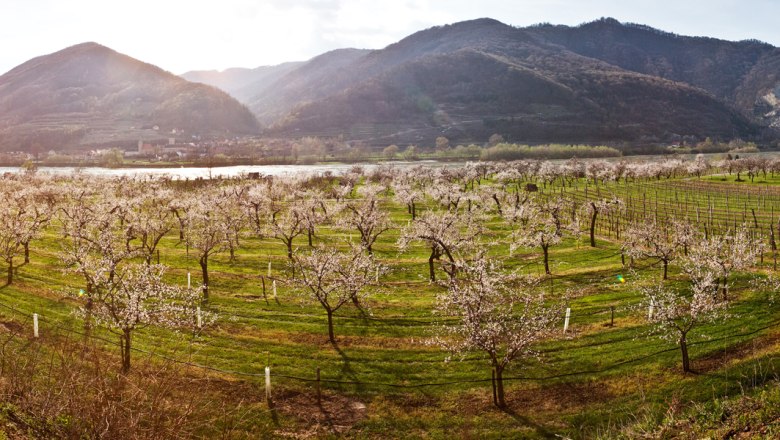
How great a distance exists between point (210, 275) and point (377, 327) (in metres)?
20.6

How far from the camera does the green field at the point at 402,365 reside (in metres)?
21.5

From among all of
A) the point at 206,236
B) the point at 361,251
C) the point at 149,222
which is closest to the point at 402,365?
the point at 361,251

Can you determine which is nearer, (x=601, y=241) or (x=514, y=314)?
(x=514, y=314)

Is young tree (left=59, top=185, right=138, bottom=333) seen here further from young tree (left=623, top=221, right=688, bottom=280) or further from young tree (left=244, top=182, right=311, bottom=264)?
young tree (left=623, top=221, right=688, bottom=280)

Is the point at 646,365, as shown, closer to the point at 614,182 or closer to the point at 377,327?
the point at 377,327

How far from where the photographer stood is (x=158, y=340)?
1194 inches

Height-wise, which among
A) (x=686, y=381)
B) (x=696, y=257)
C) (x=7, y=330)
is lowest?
A: (x=686, y=381)

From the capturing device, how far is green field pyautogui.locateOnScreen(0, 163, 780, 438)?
2148 centimetres

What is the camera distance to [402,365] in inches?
1105

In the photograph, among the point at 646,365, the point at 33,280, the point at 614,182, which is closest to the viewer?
the point at 646,365

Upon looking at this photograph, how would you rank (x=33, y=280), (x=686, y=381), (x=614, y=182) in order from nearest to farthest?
(x=686, y=381)
(x=33, y=280)
(x=614, y=182)

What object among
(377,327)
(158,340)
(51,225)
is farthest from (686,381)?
(51,225)

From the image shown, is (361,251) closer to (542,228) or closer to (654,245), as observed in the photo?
(654,245)

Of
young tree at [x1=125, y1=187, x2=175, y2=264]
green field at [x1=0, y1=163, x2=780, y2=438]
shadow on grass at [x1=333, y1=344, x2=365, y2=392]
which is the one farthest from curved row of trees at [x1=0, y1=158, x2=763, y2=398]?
shadow on grass at [x1=333, y1=344, x2=365, y2=392]
